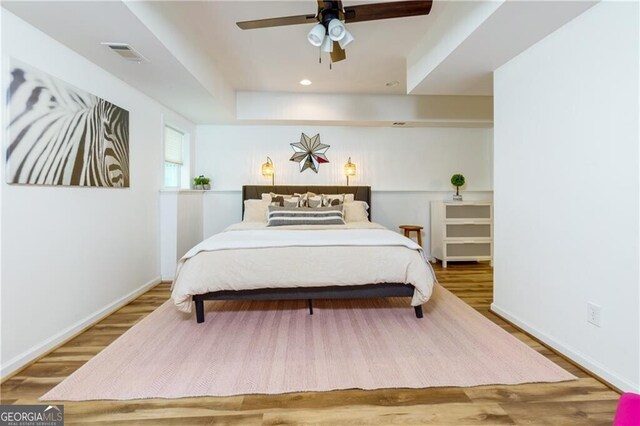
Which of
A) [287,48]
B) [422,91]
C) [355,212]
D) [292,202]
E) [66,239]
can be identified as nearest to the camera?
[66,239]

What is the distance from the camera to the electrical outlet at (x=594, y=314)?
1.76 meters

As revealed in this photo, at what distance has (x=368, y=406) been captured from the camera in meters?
1.51

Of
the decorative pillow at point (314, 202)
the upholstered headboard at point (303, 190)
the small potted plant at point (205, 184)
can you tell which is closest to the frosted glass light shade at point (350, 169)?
the upholstered headboard at point (303, 190)

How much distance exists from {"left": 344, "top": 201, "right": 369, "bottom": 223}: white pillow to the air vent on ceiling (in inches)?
110

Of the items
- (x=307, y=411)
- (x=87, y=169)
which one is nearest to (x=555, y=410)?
(x=307, y=411)

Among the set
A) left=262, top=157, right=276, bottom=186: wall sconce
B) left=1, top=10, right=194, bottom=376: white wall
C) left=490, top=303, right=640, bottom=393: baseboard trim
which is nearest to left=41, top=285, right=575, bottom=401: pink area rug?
left=490, top=303, right=640, bottom=393: baseboard trim

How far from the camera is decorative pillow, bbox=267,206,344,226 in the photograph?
365 cm

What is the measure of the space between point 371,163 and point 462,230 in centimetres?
179

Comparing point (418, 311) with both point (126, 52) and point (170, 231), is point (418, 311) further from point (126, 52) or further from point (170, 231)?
point (126, 52)

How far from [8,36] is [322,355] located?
9.03 feet

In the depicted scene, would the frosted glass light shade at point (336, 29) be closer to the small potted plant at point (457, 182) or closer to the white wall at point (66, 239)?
the white wall at point (66, 239)

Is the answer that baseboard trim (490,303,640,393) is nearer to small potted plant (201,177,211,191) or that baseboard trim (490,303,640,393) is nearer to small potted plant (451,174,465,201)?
small potted plant (451,174,465,201)

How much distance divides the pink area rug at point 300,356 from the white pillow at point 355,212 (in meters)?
1.63

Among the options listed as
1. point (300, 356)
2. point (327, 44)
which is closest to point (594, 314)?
point (300, 356)
